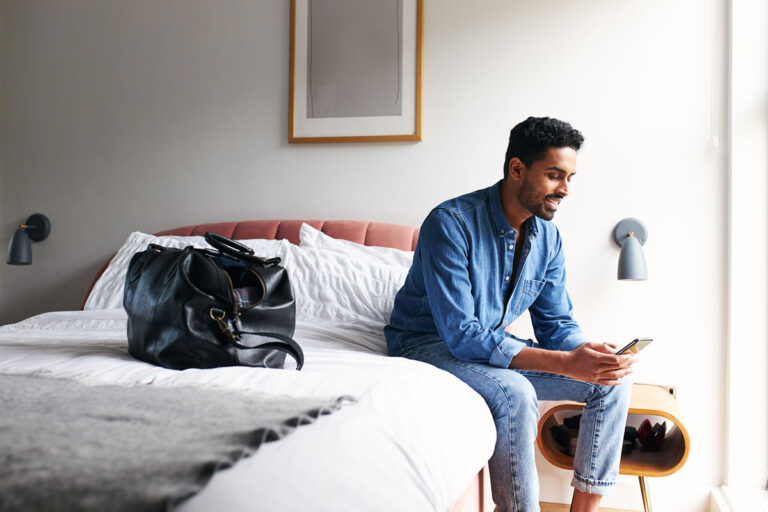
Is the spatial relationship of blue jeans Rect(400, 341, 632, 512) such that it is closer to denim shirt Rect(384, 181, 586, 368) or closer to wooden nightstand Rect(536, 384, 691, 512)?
denim shirt Rect(384, 181, 586, 368)

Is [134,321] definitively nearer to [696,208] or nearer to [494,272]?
[494,272]

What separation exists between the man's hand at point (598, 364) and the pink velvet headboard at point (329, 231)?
106 centimetres

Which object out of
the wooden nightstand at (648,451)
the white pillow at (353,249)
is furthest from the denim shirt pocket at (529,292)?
the white pillow at (353,249)

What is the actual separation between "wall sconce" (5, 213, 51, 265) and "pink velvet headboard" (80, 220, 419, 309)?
82 centimetres

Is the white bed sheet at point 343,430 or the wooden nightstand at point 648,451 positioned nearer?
the white bed sheet at point 343,430

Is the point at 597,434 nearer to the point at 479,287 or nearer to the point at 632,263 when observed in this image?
the point at 479,287

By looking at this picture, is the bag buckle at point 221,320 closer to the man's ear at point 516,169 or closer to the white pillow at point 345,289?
the white pillow at point 345,289

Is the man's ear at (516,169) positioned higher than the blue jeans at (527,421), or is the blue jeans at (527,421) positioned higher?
the man's ear at (516,169)

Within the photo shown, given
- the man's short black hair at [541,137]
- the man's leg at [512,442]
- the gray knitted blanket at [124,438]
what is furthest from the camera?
the man's short black hair at [541,137]

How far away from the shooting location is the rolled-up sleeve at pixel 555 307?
1.84 m

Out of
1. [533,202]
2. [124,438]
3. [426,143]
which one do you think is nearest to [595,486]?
[533,202]

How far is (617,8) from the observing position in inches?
94.4

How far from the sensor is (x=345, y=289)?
208 centimetres

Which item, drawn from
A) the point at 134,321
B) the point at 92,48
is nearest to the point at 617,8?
the point at 134,321
